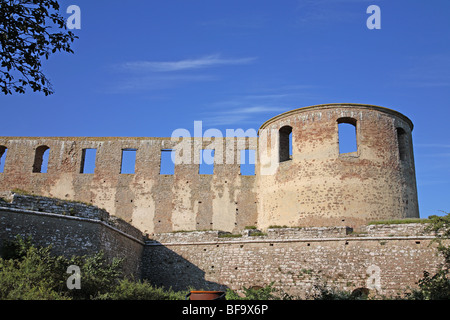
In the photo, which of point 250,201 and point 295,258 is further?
point 250,201

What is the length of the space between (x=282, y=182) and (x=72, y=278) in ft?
32.7

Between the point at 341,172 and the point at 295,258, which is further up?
the point at 341,172

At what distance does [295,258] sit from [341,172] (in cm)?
420

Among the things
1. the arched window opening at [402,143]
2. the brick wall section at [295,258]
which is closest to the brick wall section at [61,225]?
the brick wall section at [295,258]

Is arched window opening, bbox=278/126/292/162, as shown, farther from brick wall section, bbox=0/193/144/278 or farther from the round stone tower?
brick wall section, bbox=0/193/144/278

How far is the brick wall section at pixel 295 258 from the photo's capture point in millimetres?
15117

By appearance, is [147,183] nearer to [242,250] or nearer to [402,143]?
[242,250]

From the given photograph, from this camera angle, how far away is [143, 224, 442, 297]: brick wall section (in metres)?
15.1

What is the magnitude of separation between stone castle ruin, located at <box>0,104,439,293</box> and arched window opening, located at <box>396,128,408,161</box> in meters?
0.05

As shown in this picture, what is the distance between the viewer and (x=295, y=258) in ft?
53.5

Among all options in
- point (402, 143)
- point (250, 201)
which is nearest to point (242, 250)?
point (250, 201)

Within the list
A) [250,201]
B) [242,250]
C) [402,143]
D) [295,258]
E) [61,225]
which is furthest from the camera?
[250,201]

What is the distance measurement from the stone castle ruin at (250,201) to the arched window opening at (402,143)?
5cm

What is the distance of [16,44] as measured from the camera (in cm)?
958
